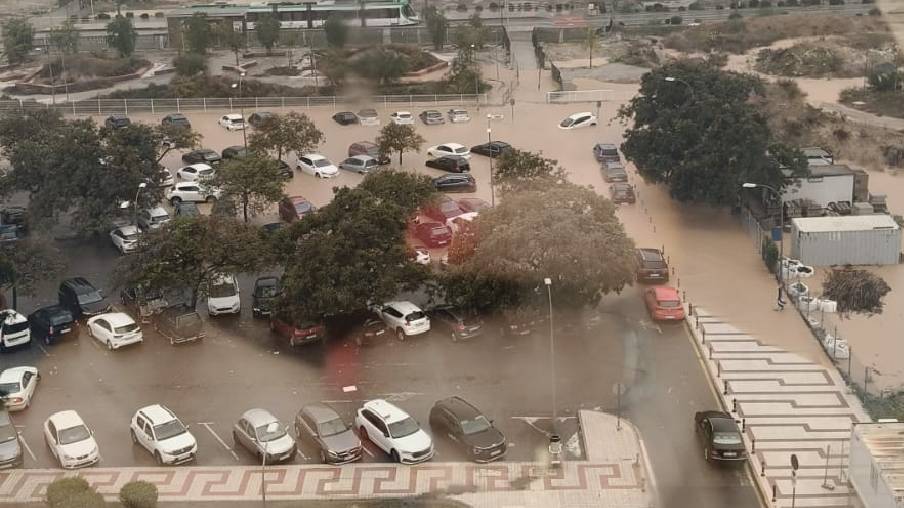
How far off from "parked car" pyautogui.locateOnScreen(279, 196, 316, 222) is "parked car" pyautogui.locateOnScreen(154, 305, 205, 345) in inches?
136

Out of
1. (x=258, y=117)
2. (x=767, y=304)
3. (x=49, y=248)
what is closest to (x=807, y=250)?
(x=767, y=304)

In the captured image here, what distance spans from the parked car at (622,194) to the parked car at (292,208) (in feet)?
13.3

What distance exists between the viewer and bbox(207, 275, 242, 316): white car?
528 inches

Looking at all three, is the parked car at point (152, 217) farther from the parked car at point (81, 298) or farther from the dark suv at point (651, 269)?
the dark suv at point (651, 269)

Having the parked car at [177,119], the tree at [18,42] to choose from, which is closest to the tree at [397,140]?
the parked car at [177,119]

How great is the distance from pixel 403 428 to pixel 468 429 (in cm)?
54

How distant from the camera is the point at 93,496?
8.62m

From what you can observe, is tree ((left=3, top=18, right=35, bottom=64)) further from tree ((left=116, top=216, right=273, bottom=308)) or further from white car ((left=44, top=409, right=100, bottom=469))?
white car ((left=44, top=409, right=100, bottom=469))

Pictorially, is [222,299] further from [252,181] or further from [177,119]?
[177,119]

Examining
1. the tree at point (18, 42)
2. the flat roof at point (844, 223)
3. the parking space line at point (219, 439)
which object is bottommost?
the parking space line at point (219, 439)

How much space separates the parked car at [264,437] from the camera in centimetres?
1013

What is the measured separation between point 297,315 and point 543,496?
3.90 meters

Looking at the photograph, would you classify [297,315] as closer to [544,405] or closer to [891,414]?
[544,405]

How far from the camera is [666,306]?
42.4 feet
